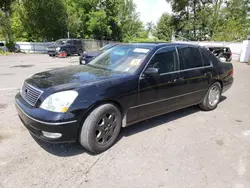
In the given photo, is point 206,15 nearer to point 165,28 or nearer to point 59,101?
point 165,28

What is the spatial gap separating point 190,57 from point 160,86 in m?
1.17

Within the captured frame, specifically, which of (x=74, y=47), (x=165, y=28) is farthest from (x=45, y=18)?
(x=165, y=28)

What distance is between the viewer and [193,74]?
407 cm

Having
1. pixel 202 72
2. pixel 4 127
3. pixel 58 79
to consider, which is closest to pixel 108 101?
pixel 58 79

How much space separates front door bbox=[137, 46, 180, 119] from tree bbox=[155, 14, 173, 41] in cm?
4042

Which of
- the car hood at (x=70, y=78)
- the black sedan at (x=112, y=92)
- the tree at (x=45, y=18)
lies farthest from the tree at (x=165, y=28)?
the car hood at (x=70, y=78)

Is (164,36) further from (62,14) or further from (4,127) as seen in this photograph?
(4,127)

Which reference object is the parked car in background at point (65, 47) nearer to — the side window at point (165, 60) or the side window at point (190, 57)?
the side window at point (190, 57)

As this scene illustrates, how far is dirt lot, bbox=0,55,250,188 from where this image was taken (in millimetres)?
2369

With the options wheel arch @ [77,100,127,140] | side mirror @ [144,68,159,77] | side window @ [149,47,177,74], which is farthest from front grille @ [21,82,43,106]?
side window @ [149,47,177,74]

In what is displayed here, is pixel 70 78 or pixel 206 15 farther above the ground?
pixel 206 15

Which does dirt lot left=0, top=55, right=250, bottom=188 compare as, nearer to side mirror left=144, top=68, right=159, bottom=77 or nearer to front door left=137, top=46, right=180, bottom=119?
front door left=137, top=46, right=180, bottom=119

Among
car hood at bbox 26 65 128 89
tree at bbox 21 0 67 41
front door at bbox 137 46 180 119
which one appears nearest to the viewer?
car hood at bbox 26 65 128 89

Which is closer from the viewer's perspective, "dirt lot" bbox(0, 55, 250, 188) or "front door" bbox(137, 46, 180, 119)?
"dirt lot" bbox(0, 55, 250, 188)
